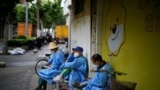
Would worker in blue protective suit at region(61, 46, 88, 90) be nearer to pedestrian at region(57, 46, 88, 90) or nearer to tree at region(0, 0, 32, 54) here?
pedestrian at region(57, 46, 88, 90)

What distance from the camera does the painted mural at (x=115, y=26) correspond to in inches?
335

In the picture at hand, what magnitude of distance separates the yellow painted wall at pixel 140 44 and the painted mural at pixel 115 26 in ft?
0.07

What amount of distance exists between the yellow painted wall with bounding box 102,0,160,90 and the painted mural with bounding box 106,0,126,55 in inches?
0.9

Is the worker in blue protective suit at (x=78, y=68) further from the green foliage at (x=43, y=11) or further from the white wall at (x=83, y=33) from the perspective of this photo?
the green foliage at (x=43, y=11)

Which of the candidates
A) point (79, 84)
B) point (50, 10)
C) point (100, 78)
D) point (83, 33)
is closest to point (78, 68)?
point (79, 84)

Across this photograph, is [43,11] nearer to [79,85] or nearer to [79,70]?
[79,70]

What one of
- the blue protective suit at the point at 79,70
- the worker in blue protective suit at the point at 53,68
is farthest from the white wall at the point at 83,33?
the blue protective suit at the point at 79,70

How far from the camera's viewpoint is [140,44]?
7211 mm

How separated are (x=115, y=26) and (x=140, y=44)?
1964 millimetres

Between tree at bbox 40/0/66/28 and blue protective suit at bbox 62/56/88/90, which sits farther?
tree at bbox 40/0/66/28

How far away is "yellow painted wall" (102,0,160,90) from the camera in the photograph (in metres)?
6.59

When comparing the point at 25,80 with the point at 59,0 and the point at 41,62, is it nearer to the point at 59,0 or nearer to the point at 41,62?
the point at 41,62

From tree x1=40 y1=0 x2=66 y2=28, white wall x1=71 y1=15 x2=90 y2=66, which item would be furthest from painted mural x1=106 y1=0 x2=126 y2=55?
tree x1=40 y1=0 x2=66 y2=28

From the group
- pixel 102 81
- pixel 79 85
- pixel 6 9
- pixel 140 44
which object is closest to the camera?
pixel 102 81
